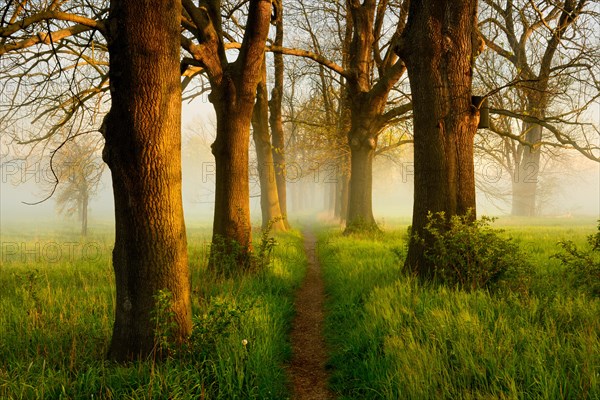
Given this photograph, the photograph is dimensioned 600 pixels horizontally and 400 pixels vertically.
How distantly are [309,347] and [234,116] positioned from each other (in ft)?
15.1

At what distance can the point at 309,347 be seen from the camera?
13.8ft

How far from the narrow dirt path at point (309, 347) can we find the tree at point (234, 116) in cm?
152

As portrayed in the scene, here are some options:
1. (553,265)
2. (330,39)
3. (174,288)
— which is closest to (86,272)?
(174,288)

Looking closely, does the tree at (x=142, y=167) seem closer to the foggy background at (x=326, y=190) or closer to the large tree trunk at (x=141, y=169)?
the large tree trunk at (x=141, y=169)

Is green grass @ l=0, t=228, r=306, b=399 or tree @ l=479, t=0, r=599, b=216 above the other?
tree @ l=479, t=0, r=599, b=216

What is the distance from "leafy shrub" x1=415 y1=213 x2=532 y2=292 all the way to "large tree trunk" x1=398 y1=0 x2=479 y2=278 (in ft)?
1.26

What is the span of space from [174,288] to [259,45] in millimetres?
5300

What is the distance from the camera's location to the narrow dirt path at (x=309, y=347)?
3.26 m

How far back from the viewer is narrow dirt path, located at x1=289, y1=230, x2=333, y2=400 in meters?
A: 3.26

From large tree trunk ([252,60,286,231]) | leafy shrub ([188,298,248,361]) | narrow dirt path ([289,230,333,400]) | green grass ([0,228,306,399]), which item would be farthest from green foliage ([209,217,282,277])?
large tree trunk ([252,60,286,231])

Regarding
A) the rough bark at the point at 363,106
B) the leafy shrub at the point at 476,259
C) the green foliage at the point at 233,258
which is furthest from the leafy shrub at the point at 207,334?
the rough bark at the point at 363,106

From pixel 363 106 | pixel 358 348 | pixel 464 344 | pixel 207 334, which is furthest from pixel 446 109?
pixel 363 106

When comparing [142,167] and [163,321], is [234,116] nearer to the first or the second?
[142,167]

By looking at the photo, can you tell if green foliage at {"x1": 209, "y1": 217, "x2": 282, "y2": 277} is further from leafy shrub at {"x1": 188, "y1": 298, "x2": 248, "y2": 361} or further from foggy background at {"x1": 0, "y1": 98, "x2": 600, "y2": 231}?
foggy background at {"x1": 0, "y1": 98, "x2": 600, "y2": 231}
